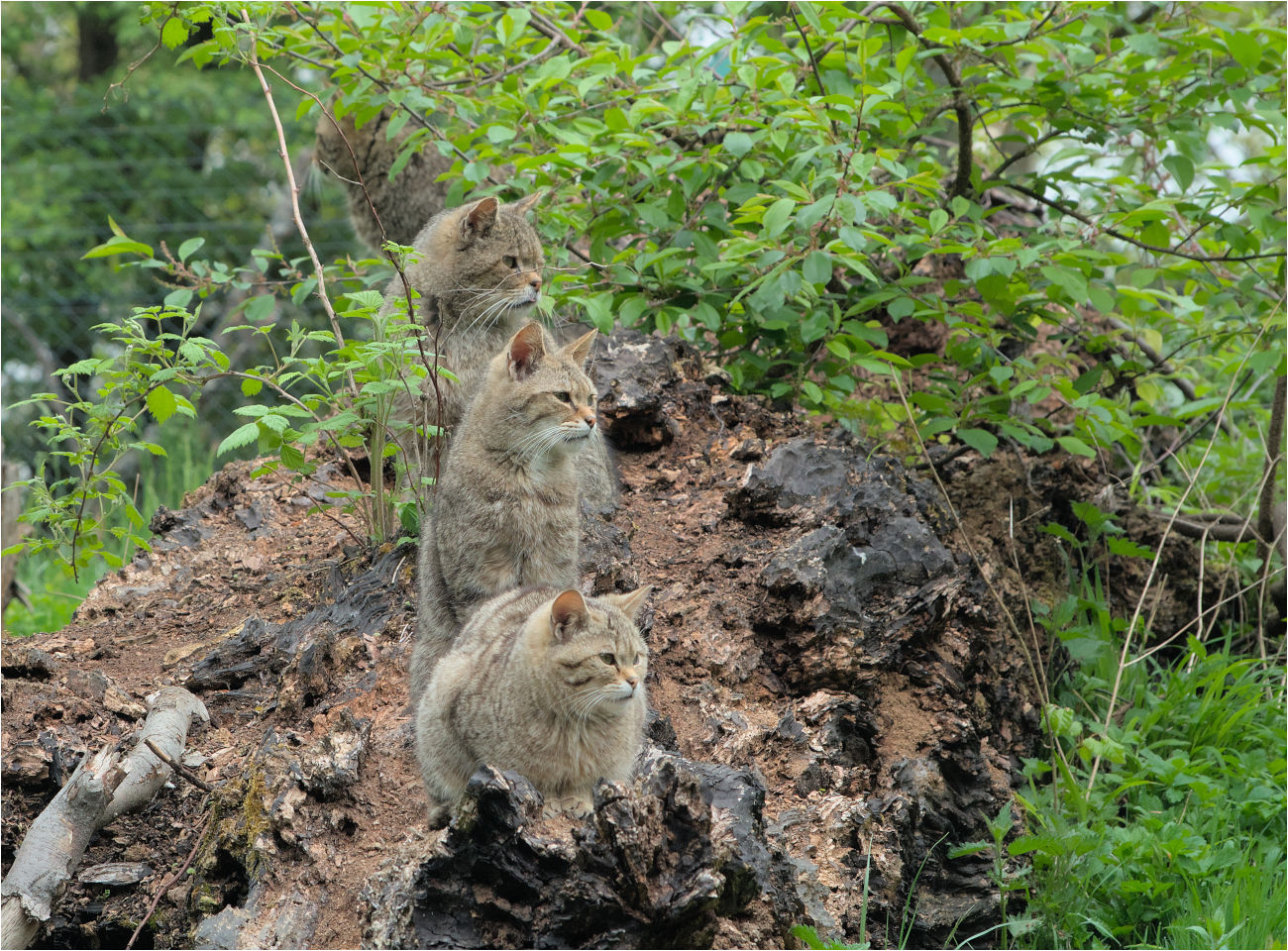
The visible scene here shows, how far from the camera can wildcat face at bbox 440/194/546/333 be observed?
15.7ft

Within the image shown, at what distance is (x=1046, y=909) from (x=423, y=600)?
2.24m

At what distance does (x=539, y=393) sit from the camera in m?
3.70

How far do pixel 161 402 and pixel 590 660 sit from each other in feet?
6.06

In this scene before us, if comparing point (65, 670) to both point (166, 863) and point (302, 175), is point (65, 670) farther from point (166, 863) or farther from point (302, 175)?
point (302, 175)

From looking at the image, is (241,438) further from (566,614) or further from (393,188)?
(393,188)

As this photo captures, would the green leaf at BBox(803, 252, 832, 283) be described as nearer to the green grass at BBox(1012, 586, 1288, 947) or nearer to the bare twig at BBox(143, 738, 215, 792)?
the green grass at BBox(1012, 586, 1288, 947)

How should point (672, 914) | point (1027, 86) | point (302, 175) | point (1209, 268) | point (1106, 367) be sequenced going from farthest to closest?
point (302, 175)
point (1106, 367)
point (1209, 268)
point (1027, 86)
point (672, 914)

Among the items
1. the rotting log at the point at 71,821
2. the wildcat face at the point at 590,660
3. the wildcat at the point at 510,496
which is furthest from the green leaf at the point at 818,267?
the rotting log at the point at 71,821

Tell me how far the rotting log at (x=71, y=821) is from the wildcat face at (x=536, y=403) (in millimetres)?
1407

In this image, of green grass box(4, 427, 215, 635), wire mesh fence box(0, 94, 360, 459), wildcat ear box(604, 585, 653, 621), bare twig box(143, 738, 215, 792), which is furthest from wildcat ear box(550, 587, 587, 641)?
wire mesh fence box(0, 94, 360, 459)

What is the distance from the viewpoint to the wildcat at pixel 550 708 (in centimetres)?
284

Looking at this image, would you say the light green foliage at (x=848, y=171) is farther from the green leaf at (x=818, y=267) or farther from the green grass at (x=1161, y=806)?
the green grass at (x=1161, y=806)

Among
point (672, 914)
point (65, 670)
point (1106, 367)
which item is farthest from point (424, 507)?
point (1106, 367)

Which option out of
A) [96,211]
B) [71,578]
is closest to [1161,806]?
[71,578]
